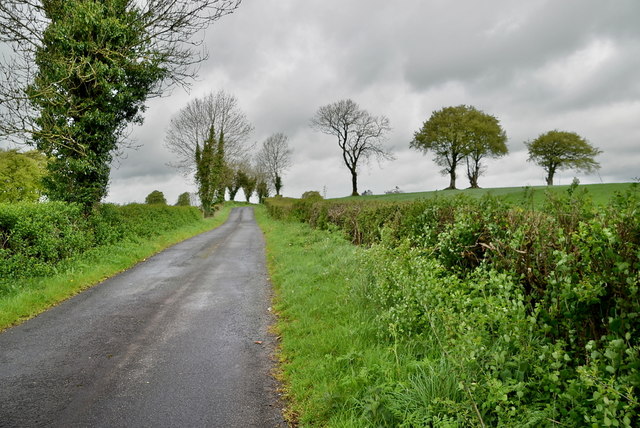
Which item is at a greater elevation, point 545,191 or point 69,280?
point 545,191

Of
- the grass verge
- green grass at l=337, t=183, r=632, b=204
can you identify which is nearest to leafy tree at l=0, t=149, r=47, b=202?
green grass at l=337, t=183, r=632, b=204

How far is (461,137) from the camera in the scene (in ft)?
163

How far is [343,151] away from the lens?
56906mm

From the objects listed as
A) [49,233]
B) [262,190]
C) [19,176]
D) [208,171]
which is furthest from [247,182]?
[49,233]

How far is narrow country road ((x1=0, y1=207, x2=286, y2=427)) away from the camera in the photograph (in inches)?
163

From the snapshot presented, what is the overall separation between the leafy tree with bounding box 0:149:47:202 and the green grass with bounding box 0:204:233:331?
2090 centimetres

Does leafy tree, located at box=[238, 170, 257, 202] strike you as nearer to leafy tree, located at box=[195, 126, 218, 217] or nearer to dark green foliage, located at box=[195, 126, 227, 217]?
dark green foliage, located at box=[195, 126, 227, 217]

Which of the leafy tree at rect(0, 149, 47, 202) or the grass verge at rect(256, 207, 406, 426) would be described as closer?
the grass verge at rect(256, 207, 406, 426)

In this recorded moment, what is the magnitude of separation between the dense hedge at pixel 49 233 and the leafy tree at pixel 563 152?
2171 inches

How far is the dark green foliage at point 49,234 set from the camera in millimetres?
8992

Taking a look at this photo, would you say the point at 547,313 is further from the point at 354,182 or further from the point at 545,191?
the point at 354,182

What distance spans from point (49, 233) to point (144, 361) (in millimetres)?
7285

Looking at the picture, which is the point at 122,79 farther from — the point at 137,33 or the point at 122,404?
the point at 122,404

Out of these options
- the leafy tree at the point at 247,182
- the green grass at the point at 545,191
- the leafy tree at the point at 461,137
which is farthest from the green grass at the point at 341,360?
the leafy tree at the point at 247,182
